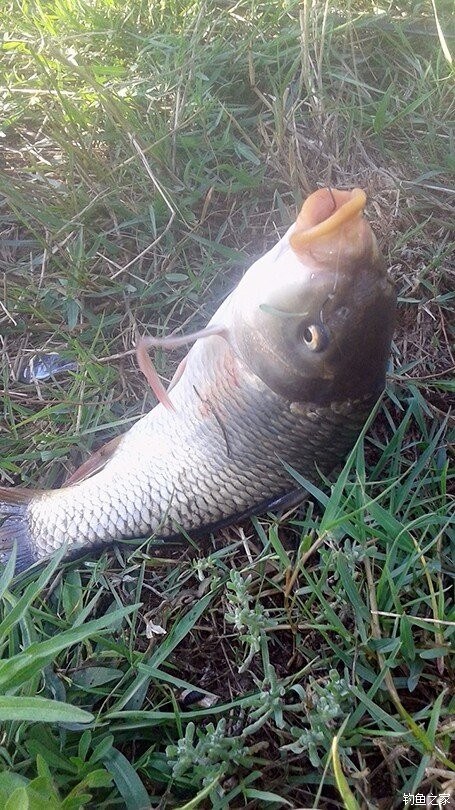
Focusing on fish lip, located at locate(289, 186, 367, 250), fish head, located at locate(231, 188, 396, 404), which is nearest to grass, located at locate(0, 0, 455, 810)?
fish head, located at locate(231, 188, 396, 404)

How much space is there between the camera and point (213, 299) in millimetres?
2691

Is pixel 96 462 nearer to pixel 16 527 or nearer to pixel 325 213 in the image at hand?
pixel 16 527

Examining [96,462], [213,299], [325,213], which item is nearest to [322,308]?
[325,213]

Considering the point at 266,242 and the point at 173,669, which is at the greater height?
the point at 266,242

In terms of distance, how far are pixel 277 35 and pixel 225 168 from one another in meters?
0.70

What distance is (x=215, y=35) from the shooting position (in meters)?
2.76

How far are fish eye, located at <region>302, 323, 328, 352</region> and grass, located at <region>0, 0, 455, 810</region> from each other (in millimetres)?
567

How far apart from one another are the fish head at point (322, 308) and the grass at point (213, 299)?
1.54 ft

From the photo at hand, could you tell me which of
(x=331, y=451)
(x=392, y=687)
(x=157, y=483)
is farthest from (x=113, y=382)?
(x=392, y=687)

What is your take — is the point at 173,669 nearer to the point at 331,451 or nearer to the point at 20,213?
the point at 331,451

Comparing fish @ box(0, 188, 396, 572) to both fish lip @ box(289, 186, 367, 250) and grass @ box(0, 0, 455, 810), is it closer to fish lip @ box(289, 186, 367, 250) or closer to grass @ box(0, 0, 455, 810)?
fish lip @ box(289, 186, 367, 250)

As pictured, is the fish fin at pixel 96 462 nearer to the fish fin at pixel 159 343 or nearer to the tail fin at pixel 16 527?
the tail fin at pixel 16 527

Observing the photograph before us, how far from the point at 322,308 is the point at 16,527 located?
1.56 m

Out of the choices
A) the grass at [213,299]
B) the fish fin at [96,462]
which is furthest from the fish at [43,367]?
the fish fin at [96,462]
